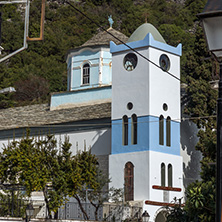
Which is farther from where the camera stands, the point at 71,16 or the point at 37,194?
the point at 71,16

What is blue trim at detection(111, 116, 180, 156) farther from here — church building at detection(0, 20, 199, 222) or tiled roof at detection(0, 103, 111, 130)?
tiled roof at detection(0, 103, 111, 130)

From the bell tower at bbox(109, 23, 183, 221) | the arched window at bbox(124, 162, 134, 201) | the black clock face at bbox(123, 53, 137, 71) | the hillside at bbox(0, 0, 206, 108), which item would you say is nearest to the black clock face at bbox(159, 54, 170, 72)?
the bell tower at bbox(109, 23, 183, 221)

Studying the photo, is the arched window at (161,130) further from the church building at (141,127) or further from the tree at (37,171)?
the tree at (37,171)

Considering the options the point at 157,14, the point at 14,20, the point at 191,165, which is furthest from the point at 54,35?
the point at 191,165

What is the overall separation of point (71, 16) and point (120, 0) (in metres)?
9.12

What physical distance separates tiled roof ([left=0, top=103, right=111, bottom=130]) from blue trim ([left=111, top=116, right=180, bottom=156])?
2.01 metres

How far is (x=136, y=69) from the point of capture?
28812mm

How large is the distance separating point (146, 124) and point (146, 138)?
68 cm

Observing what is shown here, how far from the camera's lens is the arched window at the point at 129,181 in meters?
27.8

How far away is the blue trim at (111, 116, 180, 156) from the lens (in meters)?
27.9

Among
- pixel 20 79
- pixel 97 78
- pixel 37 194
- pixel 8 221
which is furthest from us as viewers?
pixel 20 79

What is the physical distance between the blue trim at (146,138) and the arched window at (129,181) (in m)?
0.79

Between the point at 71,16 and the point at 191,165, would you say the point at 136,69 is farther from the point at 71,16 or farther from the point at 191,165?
the point at 71,16

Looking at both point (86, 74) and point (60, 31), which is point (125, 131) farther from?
point (60, 31)
